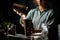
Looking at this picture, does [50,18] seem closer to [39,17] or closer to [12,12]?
[39,17]

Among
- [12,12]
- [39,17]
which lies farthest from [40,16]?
[12,12]

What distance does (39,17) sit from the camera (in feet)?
3.28

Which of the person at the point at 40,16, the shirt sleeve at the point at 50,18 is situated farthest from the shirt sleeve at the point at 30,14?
the shirt sleeve at the point at 50,18

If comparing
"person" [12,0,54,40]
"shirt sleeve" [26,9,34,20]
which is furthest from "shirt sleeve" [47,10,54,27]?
"shirt sleeve" [26,9,34,20]

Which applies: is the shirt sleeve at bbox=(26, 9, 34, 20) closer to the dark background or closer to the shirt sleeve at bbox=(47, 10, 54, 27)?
the dark background

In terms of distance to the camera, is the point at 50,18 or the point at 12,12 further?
the point at 12,12

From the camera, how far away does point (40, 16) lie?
3.28 feet

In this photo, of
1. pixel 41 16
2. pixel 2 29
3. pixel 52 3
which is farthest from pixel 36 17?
pixel 2 29

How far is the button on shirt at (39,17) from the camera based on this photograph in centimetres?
98

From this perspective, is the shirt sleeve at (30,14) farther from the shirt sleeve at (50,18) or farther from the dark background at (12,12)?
the shirt sleeve at (50,18)

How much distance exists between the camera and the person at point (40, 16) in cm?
97

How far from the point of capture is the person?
3.19ft

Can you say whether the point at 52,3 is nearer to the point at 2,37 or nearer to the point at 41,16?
the point at 41,16

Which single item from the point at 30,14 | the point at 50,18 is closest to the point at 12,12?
the point at 30,14
